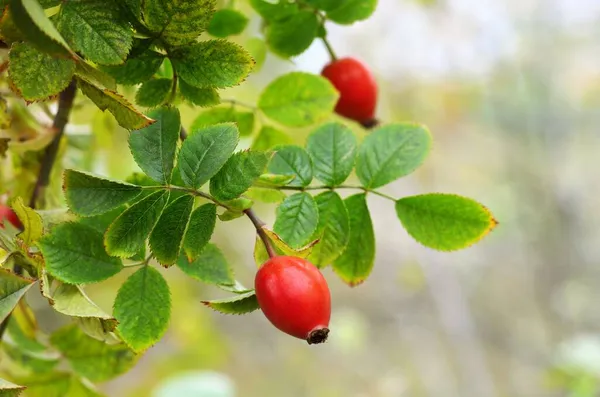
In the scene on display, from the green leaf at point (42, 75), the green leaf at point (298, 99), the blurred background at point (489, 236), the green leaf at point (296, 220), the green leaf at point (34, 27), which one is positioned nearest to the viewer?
the green leaf at point (34, 27)

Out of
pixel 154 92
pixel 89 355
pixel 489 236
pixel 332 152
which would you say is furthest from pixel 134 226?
pixel 489 236

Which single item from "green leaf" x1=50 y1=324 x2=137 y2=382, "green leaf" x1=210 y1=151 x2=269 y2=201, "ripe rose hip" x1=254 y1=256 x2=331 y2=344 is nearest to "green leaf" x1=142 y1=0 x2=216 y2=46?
"green leaf" x1=210 y1=151 x2=269 y2=201

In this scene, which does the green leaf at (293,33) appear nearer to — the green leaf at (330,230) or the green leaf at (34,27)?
the green leaf at (330,230)

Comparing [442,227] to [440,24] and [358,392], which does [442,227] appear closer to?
[440,24]

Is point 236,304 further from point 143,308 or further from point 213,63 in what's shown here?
point 213,63

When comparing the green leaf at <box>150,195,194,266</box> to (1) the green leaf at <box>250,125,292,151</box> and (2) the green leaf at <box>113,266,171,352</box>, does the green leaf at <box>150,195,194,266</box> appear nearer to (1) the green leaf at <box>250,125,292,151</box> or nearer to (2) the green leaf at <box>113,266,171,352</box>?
(2) the green leaf at <box>113,266,171,352</box>

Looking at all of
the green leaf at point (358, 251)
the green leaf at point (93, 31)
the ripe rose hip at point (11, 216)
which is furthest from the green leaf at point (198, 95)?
the ripe rose hip at point (11, 216)
